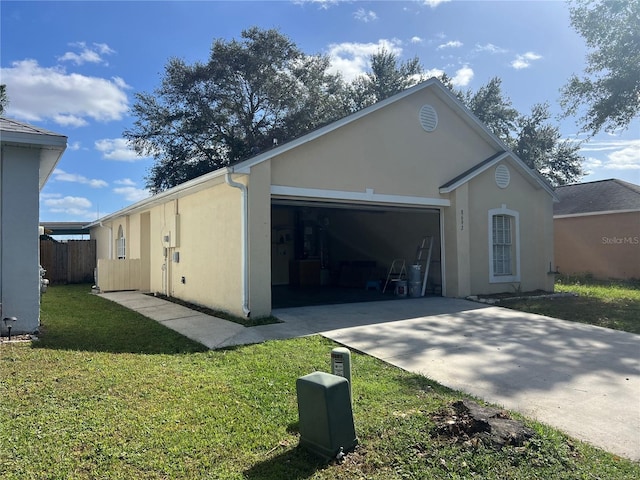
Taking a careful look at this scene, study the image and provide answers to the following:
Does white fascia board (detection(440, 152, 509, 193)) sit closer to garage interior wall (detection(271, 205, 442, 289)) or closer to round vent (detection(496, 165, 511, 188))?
round vent (detection(496, 165, 511, 188))

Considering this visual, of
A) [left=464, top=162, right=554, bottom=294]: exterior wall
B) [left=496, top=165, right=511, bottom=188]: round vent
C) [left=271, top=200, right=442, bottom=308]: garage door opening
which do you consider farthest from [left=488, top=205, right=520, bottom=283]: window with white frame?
[left=271, top=200, right=442, bottom=308]: garage door opening

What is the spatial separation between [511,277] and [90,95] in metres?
15.7

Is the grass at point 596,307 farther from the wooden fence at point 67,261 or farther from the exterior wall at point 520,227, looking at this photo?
the wooden fence at point 67,261

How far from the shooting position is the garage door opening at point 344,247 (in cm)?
1440

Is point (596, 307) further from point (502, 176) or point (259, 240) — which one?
point (259, 240)

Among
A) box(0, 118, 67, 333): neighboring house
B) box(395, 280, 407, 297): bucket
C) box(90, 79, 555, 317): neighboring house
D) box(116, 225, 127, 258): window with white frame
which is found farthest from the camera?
box(116, 225, 127, 258): window with white frame

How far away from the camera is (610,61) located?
46.9 ft

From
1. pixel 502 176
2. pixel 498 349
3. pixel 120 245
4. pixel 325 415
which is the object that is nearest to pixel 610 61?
pixel 502 176

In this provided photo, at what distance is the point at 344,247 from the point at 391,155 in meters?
7.47

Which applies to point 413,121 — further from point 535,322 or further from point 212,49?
point 212,49

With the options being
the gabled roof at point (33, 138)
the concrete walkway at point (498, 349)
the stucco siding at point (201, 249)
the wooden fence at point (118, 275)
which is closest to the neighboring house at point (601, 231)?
the concrete walkway at point (498, 349)

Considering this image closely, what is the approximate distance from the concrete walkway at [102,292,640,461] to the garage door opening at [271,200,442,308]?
13.3ft

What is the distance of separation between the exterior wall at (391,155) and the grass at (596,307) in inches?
148

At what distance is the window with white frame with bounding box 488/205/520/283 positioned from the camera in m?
12.6
